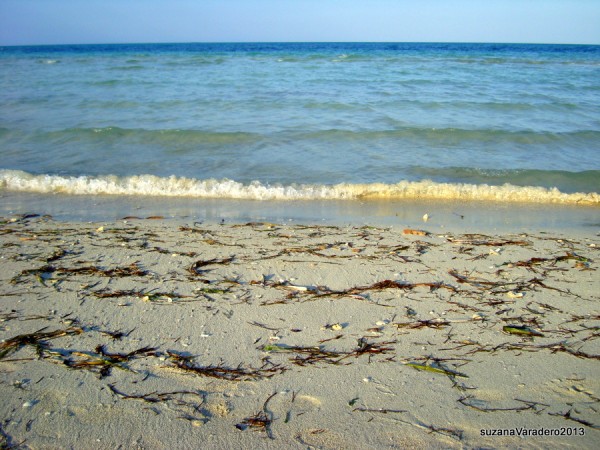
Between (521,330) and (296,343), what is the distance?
1.32 m

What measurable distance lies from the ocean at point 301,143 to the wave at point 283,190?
18mm

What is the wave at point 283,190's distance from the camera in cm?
578

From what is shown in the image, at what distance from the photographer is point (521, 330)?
106 inches

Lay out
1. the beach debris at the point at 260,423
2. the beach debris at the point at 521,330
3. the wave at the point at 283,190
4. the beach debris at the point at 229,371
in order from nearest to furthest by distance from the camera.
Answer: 1. the beach debris at the point at 260,423
2. the beach debris at the point at 229,371
3. the beach debris at the point at 521,330
4. the wave at the point at 283,190

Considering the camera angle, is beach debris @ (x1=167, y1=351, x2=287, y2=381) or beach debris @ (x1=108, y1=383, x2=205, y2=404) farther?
beach debris @ (x1=167, y1=351, x2=287, y2=381)

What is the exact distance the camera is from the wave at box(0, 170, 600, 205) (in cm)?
578

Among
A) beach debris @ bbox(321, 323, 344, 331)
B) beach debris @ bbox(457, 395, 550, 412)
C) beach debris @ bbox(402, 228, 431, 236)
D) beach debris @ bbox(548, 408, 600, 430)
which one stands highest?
beach debris @ bbox(402, 228, 431, 236)

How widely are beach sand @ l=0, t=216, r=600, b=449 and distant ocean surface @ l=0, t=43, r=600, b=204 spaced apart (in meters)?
2.05

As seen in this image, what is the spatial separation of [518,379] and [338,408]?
0.94 metres

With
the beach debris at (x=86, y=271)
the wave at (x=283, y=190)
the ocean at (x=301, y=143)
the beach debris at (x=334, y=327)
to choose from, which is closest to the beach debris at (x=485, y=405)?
the beach debris at (x=334, y=327)

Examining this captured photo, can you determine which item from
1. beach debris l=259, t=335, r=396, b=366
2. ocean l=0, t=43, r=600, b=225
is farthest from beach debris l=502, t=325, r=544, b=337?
ocean l=0, t=43, r=600, b=225

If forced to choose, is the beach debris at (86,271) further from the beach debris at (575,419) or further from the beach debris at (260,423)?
the beach debris at (575,419)

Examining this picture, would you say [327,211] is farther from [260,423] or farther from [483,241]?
[260,423]

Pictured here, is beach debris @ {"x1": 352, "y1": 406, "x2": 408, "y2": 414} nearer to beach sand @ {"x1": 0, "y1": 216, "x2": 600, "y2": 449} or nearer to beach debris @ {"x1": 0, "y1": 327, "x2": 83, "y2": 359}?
beach sand @ {"x1": 0, "y1": 216, "x2": 600, "y2": 449}
